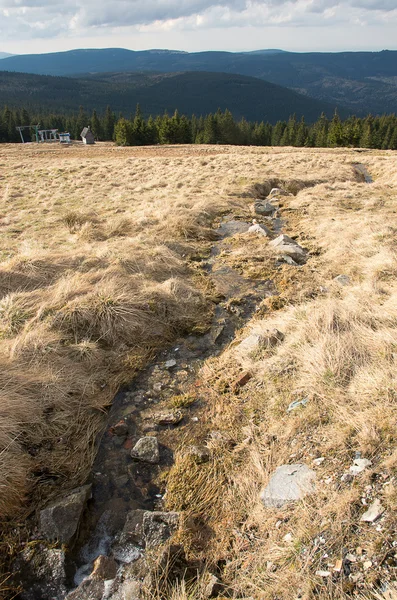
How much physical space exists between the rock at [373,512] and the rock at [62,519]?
8.51ft

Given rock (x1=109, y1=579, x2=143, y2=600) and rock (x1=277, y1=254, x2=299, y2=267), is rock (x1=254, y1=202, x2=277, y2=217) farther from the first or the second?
rock (x1=109, y1=579, x2=143, y2=600)

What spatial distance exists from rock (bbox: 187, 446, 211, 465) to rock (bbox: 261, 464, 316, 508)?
0.88m

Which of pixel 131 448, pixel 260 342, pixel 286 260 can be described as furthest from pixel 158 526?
pixel 286 260

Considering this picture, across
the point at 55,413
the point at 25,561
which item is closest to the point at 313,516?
the point at 25,561

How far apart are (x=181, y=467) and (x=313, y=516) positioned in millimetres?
1595

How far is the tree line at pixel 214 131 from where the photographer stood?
58750 mm

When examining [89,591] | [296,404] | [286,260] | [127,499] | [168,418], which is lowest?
[127,499]

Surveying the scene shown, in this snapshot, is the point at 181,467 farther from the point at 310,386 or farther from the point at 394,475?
the point at 394,475

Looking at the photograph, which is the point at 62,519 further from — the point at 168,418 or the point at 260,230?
the point at 260,230

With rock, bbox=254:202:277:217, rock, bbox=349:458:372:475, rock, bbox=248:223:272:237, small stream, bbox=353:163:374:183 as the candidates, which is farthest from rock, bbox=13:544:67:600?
small stream, bbox=353:163:374:183

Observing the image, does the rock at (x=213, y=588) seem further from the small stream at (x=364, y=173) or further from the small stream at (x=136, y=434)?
the small stream at (x=364, y=173)

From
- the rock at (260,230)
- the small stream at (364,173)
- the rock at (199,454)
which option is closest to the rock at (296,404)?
the rock at (199,454)

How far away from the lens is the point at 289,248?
1003 centimetres

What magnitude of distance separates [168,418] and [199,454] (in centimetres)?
73
